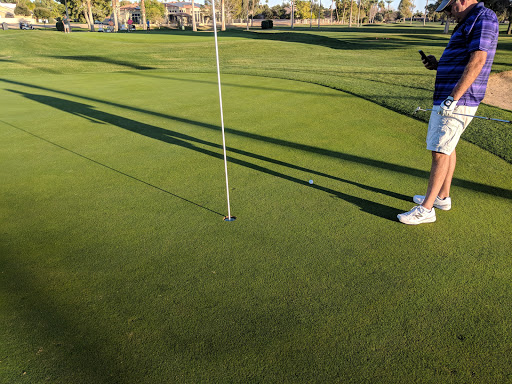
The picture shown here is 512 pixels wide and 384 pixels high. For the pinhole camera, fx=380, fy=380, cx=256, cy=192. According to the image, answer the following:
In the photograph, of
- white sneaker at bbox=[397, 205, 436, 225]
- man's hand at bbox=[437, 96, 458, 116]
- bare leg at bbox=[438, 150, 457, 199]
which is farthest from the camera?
bare leg at bbox=[438, 150, 457, 199]

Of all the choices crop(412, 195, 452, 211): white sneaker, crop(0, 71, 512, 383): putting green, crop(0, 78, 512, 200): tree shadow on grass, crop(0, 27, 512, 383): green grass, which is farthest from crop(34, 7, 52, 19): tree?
crop(412, 195, 452, 211): white sneaker

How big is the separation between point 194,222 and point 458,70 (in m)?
2.75

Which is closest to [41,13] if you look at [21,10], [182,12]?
[21,10]

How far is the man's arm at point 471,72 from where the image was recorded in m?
3.15

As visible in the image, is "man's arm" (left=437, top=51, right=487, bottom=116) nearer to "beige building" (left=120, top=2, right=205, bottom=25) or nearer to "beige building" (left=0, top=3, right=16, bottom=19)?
"beige building" (left=120, top=2, right=205, bottom=25)

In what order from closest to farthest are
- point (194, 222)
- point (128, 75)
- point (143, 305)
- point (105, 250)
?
point (143, 305), point (105, 250), point (194, 222), point (128, 75)

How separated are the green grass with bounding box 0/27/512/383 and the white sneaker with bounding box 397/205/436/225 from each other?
0.09m

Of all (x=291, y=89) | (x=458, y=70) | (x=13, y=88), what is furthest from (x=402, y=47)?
(x=458, y=70)

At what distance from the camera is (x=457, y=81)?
3355 mm

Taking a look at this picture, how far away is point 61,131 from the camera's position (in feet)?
22.5

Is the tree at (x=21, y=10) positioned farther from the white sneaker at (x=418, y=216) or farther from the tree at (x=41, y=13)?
the white sneaker at (x=418, y=216)

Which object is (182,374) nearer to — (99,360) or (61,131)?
(99,360)

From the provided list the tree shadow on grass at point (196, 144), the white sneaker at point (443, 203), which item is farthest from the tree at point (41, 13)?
the white sneaker at point (443, 203)

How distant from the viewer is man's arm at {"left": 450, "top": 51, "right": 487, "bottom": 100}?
3.15m
